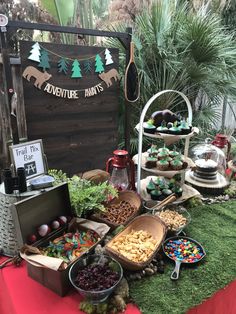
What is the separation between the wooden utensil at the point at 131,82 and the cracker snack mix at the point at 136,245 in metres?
1.09

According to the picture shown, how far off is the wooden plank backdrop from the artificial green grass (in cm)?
106

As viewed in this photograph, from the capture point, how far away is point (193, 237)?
1.19 m

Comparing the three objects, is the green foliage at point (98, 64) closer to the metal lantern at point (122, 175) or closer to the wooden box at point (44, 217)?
the metal lantern at point (122, 175)

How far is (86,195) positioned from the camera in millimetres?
1189

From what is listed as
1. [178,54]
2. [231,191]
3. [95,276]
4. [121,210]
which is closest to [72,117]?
[121,210]

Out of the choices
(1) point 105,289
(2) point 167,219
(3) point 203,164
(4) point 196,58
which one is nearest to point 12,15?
(4) point 196,58

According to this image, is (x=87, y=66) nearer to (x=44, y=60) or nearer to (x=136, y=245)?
(x=44, y=60)

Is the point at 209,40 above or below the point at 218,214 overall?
above

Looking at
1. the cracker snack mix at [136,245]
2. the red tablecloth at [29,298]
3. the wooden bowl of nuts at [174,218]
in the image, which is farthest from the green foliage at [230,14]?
the red tablecloth at [29,298]

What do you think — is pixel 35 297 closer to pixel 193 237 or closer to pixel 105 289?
pixel 105 289

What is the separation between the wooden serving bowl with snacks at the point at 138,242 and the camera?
901 mm

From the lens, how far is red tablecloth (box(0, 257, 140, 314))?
0.82m

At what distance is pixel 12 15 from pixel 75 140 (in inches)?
107

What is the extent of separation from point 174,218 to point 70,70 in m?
1.18
